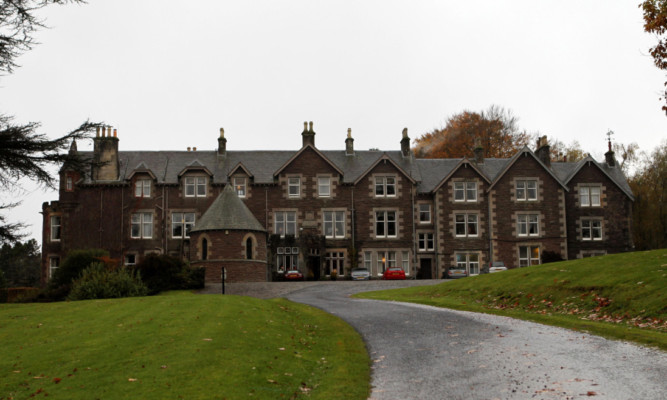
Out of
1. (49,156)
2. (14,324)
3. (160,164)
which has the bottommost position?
(14,324)

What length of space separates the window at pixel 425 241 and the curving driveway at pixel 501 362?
37474mm

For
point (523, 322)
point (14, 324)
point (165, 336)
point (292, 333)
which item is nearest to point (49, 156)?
point (14, 324)

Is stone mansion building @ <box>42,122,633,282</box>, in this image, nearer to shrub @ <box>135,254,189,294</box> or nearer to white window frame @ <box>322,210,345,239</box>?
white window frame @ <box>322,210,345,239</box>

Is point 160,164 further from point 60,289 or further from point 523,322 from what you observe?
point 523,322

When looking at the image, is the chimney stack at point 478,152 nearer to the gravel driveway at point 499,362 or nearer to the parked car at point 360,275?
the parked car at point 360,275

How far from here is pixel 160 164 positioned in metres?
59.1

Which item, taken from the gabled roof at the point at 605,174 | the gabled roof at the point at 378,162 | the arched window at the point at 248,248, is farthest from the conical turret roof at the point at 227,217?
the gabled roof at the point at 605,174

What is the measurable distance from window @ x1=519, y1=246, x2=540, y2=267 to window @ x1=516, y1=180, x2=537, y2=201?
437 cm

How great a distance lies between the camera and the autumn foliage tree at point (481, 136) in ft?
250

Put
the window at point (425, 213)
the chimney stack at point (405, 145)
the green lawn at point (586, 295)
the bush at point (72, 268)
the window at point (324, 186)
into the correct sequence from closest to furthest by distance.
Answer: the green lawn at point (586, 295) → the bush at point (72, 268) → the window at point (324, 186) → the window at point (425, 213) → the chimney stack at point (405, 145)

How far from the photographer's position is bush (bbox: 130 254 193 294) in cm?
3828

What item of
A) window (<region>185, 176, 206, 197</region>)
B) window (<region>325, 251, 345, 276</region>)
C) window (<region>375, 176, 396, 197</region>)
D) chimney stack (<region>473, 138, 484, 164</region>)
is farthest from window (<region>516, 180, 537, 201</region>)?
window (<region>185, 176, 206, 197</region>)

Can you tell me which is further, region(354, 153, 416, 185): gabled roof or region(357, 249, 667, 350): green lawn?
region(354, 153, 416, 185): gabled roof

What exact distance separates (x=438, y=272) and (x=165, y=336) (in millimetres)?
42584
